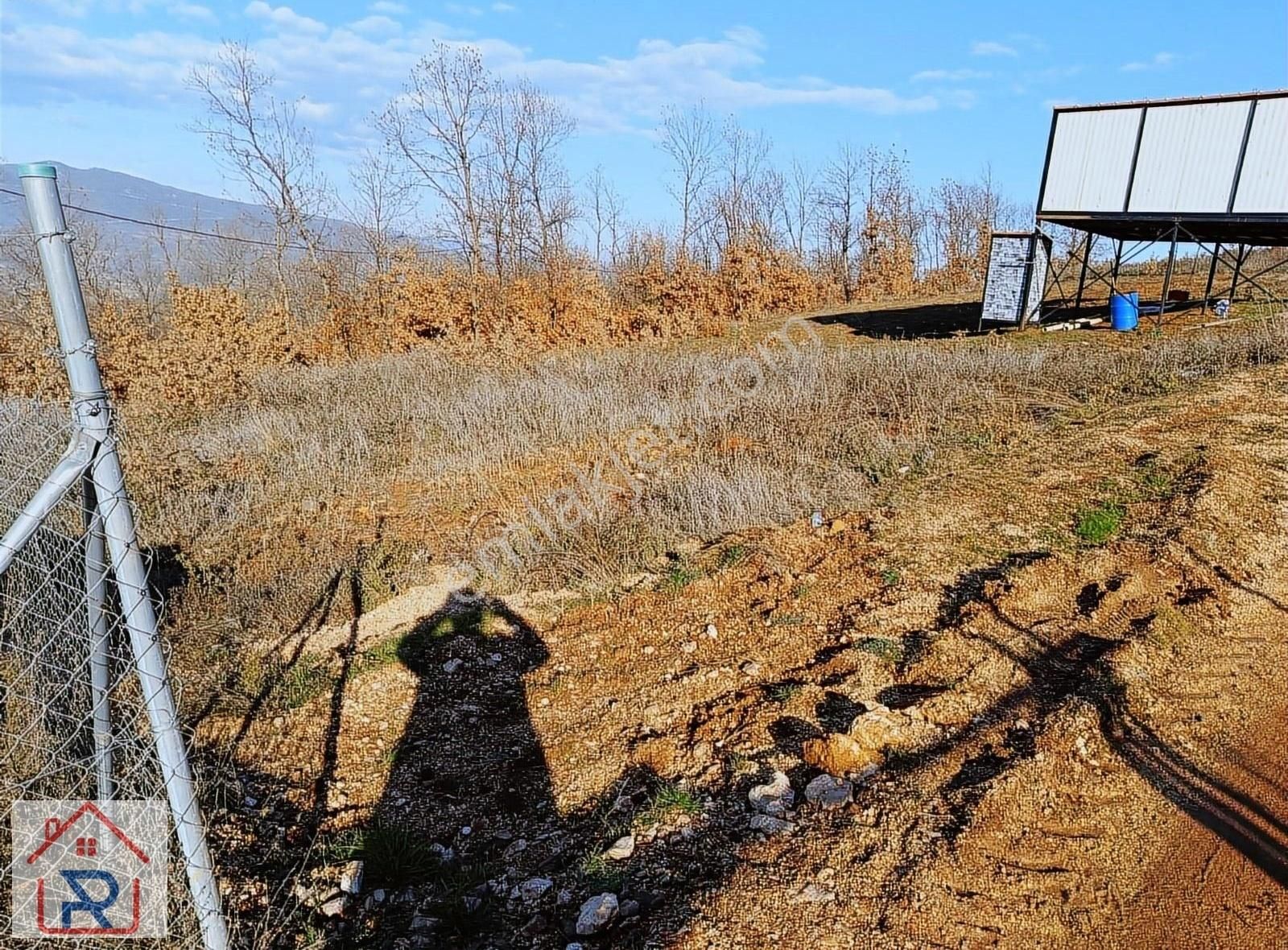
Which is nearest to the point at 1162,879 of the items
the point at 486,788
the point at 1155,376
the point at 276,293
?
the point at 486,788

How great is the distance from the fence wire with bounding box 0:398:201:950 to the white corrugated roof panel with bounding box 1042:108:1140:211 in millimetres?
16442

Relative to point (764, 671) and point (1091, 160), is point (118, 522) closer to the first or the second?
point (764, 671)

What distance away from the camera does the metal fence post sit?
171 cm

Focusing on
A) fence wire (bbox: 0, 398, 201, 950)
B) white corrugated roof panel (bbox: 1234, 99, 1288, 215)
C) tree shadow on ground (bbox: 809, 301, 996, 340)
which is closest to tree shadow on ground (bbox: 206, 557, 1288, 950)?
fence wire (bbox: 0, 398, 201, 950)

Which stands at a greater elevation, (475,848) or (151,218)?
(151,218)

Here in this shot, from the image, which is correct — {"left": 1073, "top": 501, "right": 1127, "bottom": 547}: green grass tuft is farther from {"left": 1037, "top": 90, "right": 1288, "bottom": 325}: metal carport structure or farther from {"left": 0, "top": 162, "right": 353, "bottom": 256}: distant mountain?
{"left": 0, "top": 162, "right": 353, "bottom": 256}: distant mountain

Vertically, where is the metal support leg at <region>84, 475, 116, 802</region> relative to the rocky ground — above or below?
above

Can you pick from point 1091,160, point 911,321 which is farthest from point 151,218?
point 1091,160

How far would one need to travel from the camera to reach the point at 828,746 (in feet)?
11.1

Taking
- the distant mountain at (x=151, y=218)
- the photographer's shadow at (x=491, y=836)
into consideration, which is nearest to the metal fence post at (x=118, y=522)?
the photographer's shadow at (x=491, y=836)

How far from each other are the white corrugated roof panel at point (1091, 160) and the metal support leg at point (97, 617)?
16.7 metres

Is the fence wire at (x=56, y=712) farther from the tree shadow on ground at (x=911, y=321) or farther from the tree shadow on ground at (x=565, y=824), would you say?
the tree shadow on ground at (x=911, y=321)

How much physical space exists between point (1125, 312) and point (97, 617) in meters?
16.3

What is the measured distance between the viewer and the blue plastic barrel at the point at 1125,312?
13.9 meters
